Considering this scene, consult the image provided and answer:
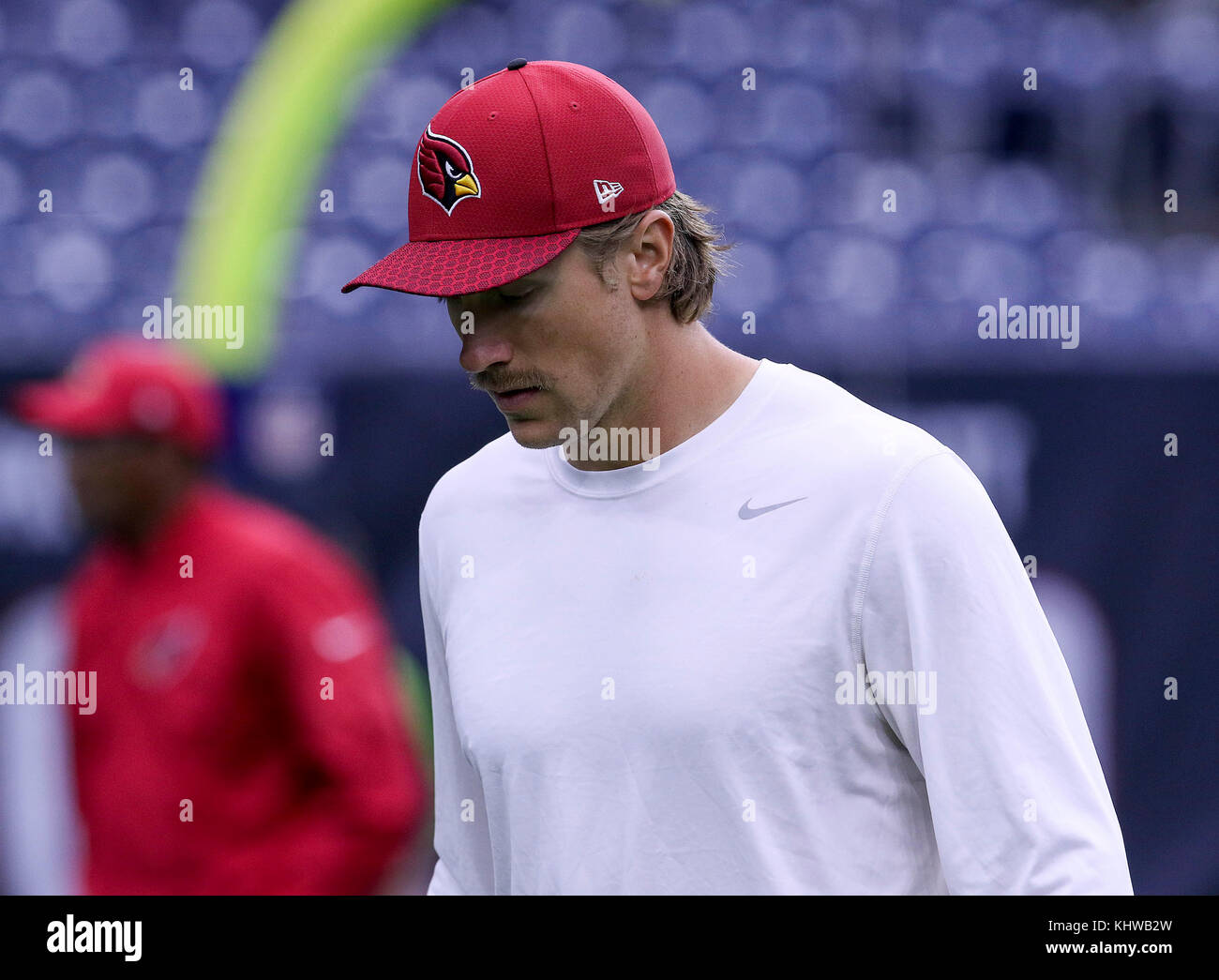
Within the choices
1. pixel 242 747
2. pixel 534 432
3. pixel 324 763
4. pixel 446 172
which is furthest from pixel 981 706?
pixel 242 747

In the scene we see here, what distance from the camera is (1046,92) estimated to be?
11.1 ft

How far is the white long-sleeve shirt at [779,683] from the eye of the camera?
1.16 m

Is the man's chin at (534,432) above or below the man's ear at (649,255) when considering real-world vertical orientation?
below

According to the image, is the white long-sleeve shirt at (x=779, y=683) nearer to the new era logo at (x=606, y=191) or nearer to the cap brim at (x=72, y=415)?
the new era logo at (x=606, y=191)

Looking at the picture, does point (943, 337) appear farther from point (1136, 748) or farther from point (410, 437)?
point (410, 437)

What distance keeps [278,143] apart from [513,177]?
225cm

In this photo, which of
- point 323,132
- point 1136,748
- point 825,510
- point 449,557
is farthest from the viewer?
point 323,132

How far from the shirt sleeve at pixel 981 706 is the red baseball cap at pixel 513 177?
0.40m

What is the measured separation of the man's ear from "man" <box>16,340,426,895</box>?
1302 mm

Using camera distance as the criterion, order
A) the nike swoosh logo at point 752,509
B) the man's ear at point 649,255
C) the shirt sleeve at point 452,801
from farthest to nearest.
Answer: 1. the shirt sleeve at point 452,801
2. the man's ear at point 649,255
3. the nike swoosh logo at point 752,509

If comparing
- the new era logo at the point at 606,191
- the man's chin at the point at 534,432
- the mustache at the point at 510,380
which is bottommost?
the man's chin at the point at 534,432

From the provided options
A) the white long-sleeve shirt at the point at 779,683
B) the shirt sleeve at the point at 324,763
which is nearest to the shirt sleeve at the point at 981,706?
the white long-sleeve shirt at the point at 779,683

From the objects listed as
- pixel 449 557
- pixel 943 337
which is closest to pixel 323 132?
pixel 943 337
